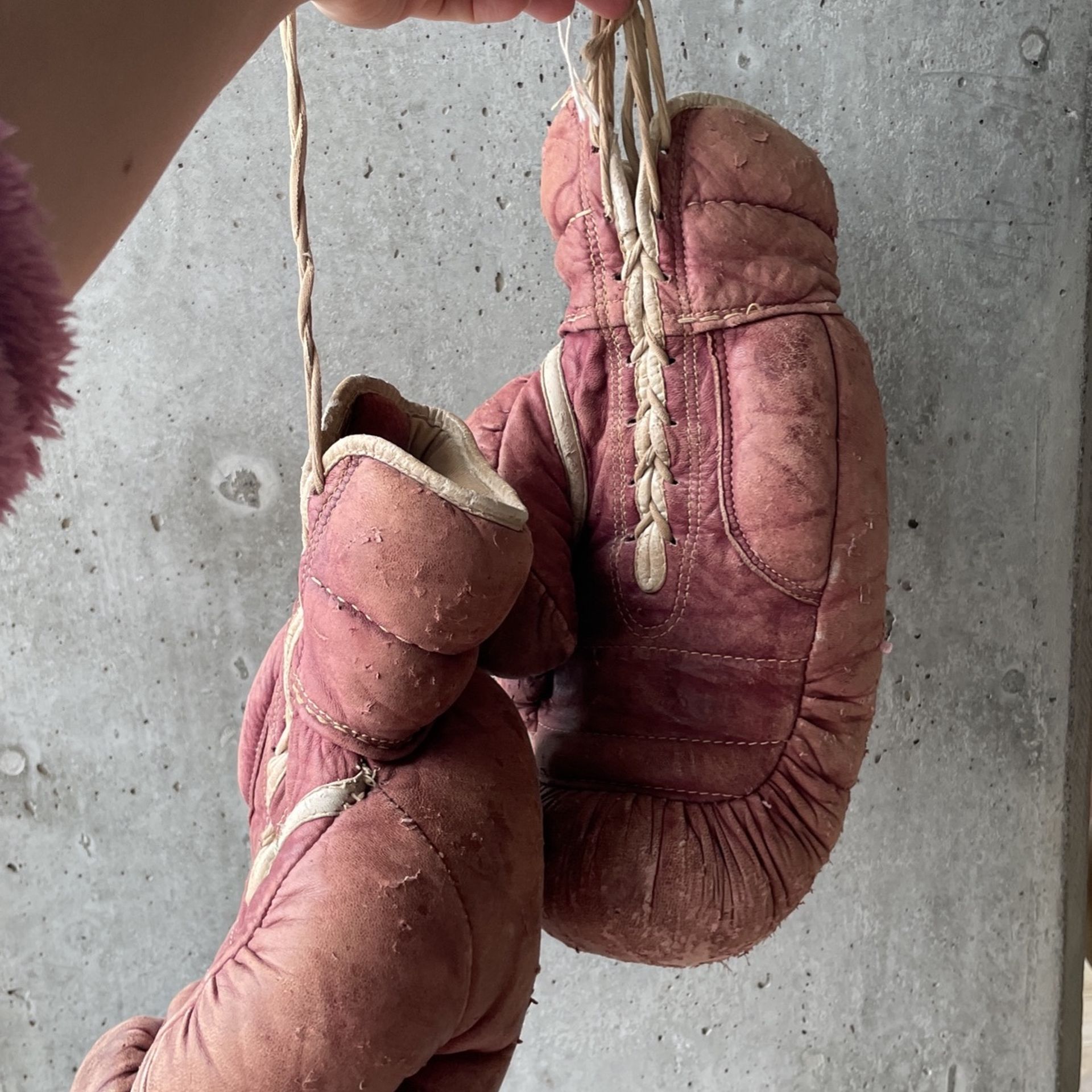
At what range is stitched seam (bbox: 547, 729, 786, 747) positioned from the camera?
0.65m

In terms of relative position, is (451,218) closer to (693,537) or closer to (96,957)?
(693,537)

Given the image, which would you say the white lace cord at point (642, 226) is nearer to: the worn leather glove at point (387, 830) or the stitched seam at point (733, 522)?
the stitched seam at point (733, 522)

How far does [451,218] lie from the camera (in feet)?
3.15

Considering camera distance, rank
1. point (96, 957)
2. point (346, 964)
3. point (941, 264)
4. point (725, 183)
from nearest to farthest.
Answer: point (346, 964)
point (725, 183)
point (941, 264)
point (96, 957)

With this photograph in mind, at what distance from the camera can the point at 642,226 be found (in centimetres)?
64

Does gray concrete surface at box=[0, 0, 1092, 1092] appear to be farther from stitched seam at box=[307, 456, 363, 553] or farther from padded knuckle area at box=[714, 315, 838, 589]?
stitched seam at box=[307, 456, 363, 553]

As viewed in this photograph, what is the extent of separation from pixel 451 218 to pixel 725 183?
0.40m

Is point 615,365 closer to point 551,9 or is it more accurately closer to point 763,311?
point 763,311

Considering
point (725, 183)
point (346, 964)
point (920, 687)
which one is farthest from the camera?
point (920, 687)

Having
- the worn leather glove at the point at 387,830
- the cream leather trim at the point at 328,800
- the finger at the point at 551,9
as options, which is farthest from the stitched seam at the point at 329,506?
the finger at the point at 551,9

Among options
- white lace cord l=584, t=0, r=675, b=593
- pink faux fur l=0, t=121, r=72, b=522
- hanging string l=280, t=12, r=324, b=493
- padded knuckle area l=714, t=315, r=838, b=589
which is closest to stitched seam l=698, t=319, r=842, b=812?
padded knuckle area l=714, t=315, r=838, b=589

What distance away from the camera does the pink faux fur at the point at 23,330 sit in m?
0.28

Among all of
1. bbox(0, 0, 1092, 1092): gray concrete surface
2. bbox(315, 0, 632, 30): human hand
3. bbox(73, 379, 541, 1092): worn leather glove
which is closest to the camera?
A: bbox(73, 379, 541, 1092): worn leather glove

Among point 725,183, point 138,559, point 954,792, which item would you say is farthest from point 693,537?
point 138,559
